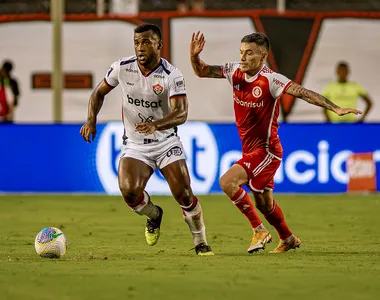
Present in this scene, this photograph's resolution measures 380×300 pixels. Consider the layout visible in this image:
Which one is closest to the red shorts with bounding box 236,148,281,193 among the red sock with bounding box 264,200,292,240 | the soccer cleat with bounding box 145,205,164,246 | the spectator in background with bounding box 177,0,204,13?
the red sock with bounding box 264,200,292,240

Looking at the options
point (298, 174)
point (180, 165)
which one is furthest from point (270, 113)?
point (298, 174)

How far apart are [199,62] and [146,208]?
1.51m

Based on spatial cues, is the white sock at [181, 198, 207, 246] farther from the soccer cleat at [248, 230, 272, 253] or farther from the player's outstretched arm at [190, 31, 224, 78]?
the player's outstretched arm at [190, 31, 224, 78]

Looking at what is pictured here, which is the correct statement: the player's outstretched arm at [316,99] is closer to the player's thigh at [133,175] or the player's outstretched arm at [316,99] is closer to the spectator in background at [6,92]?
the player's thigh at [133,175]

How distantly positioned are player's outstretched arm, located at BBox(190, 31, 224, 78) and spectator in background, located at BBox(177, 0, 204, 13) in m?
14.7

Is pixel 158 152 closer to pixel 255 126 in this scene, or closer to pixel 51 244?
pixel 255 126

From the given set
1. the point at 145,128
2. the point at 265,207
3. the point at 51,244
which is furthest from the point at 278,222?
the point at 51,244

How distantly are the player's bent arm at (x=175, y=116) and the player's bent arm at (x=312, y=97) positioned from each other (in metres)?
1.02

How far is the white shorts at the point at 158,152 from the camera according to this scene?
10375 mm

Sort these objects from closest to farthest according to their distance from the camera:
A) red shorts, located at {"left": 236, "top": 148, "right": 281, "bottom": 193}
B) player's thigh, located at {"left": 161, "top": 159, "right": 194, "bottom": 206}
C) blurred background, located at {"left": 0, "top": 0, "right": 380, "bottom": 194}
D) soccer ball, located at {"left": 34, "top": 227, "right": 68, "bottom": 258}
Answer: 1. soccer ball, located at {"left": 34, "top": 227, "right": 68, "bottom": 258}
2. player's thigh, located at {"left": 161, "top": 159, "right": 194, "bottom": 206}
3. red shorts, located at {"left": 236, "top": 148, "right": 281, "bottom": 193}
4. blurred background, located at {"left": 0, "top": 0, "right": 380, "bottom": 194}

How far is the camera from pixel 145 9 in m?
25.0

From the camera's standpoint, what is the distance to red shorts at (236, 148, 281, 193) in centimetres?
1041

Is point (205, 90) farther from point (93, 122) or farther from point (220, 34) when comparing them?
point (93, 122)

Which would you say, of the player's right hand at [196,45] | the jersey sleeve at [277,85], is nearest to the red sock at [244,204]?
the jersey sleeve at [277,85]
